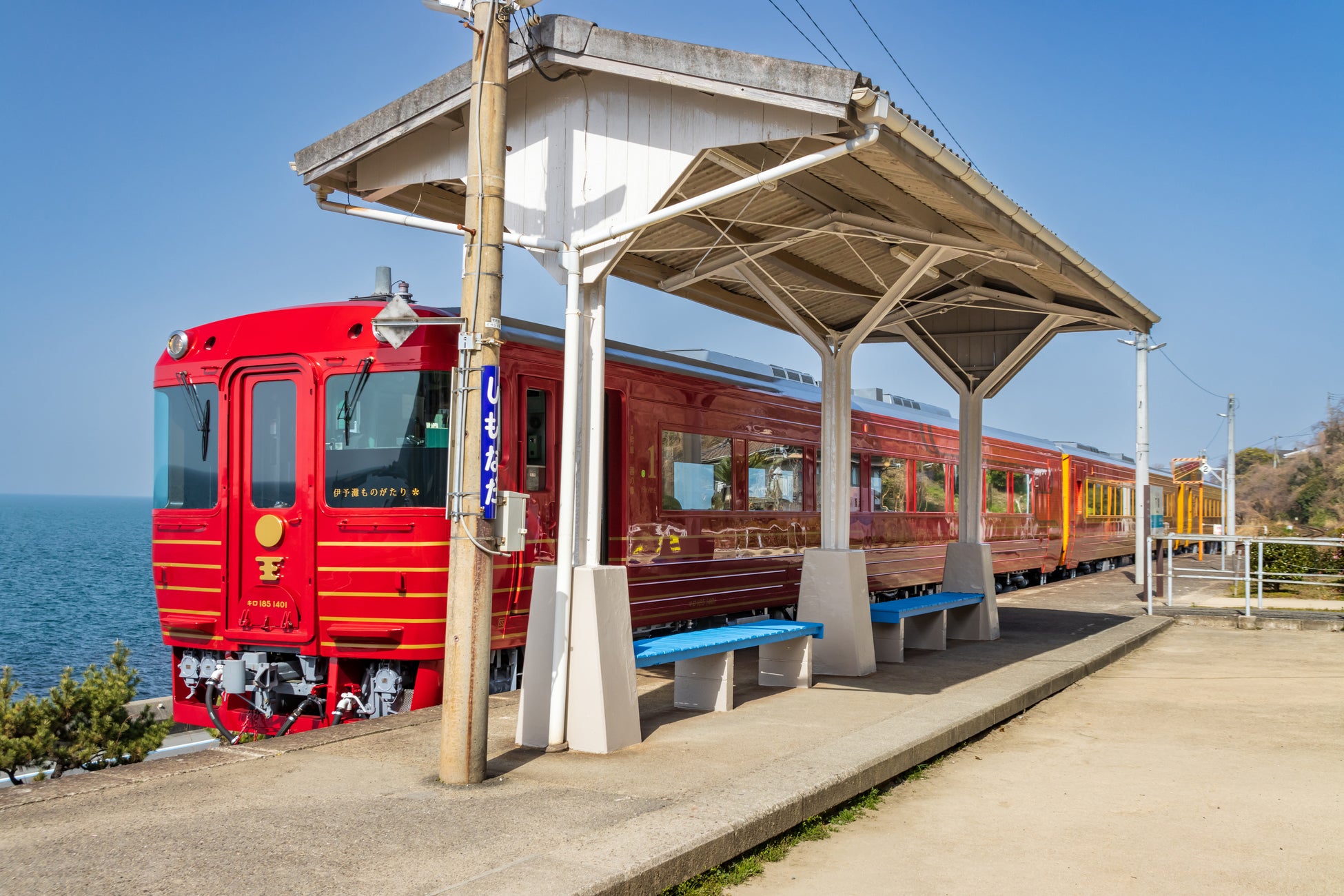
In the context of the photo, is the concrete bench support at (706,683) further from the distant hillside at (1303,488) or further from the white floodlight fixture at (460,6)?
the distant hillside at (1303,488)

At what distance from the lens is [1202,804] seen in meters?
6.25

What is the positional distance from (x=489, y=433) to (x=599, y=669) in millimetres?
1656

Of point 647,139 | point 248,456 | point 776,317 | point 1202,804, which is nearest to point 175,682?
point 248,456

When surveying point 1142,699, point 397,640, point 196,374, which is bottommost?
point 1142,699

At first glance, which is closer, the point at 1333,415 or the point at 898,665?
the point at 898,665

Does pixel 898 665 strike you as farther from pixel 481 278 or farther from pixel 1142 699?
pixel 481 278

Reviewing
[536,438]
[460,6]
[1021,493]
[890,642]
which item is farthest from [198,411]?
[1021,493]

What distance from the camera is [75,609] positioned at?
140ft

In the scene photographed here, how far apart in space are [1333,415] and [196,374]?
71.3m

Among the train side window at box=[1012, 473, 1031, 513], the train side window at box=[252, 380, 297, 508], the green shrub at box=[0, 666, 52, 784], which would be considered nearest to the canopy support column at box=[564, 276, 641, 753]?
the train side window at box=[252, 380, 297, 508]

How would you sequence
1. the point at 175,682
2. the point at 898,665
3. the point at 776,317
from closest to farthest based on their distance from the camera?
the point at 175,682 → the point at 898,665 → the point at 776,317

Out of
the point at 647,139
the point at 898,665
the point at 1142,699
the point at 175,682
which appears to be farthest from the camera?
the point at 898,665

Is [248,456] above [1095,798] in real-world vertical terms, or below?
above

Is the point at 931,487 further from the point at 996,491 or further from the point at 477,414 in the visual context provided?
the point at 477,414
